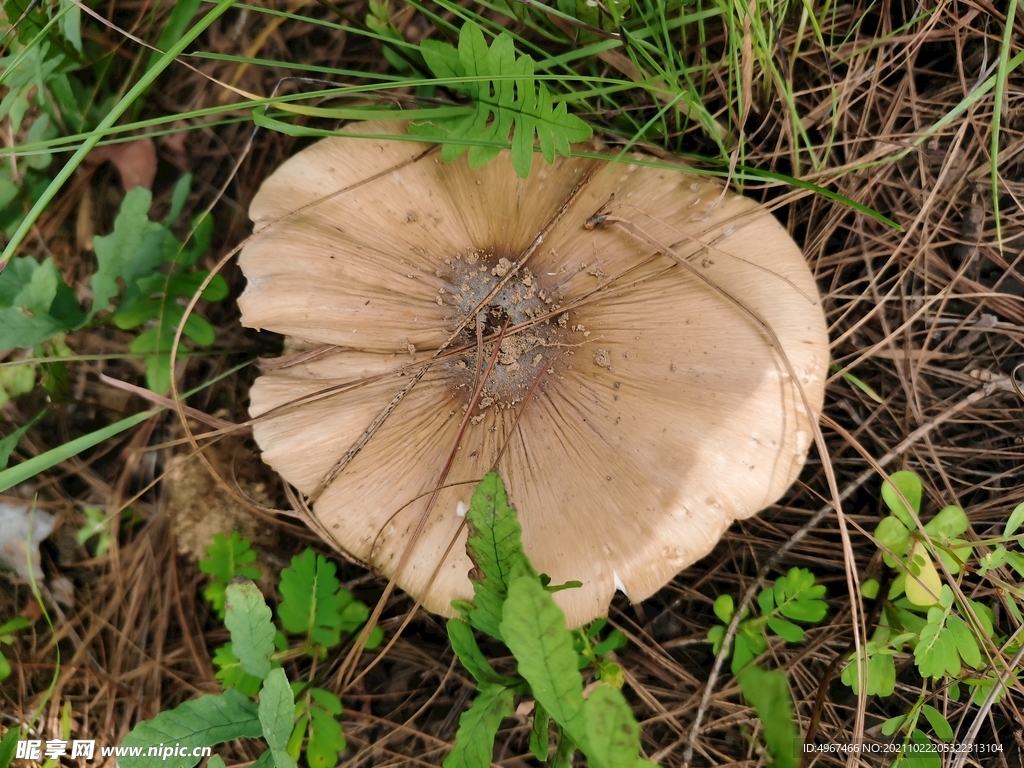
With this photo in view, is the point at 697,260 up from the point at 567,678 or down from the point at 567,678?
up

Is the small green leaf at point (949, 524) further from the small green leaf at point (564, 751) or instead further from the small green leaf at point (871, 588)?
the small green leaf at point (564, 751)

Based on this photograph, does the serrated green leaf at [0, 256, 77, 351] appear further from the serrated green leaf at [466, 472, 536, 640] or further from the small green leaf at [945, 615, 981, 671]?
the small green leaf at [945, 615, 981, 671]

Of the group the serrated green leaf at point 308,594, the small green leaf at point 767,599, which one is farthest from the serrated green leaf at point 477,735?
the small green leaf at point 767,599

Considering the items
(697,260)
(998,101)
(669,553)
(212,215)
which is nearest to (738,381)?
(697,260)

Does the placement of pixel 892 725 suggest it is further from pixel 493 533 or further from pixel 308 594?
pixel 308 594

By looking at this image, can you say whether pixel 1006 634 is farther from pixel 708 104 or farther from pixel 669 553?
pixel 708 104
